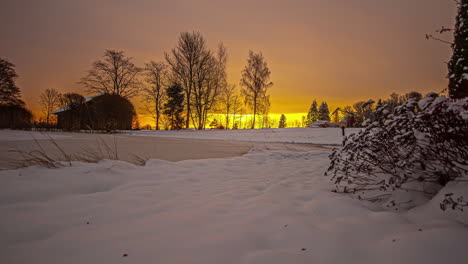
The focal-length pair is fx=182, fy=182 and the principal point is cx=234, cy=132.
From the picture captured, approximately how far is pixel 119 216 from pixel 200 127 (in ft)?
68.1

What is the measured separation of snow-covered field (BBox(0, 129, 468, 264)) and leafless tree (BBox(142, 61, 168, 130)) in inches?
957

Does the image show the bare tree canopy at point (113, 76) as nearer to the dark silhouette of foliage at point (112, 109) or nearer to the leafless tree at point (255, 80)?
the dark silhouette of foliage at point (112, 109)

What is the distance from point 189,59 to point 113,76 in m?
10.1

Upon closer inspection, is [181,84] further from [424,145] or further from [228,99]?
[424,145]

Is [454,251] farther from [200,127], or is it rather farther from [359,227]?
[200,127]

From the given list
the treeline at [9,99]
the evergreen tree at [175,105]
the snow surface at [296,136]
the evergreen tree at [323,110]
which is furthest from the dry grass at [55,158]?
the evergreen tree at [323,110]

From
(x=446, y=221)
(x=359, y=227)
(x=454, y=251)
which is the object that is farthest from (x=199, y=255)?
(x=446, y=221)

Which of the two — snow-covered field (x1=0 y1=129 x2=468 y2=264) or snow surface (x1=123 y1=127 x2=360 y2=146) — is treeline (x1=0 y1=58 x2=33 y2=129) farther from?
snow-covered field (x1=0 y1=129 x2=468 y2=264)

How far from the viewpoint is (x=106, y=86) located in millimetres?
22359

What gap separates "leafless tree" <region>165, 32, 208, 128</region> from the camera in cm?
2086

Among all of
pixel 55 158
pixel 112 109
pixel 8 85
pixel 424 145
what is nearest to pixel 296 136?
pixel 424 145

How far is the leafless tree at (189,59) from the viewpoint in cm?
2086

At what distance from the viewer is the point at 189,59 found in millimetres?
21109

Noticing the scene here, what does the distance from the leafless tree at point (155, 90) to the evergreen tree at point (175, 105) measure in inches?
44.8
